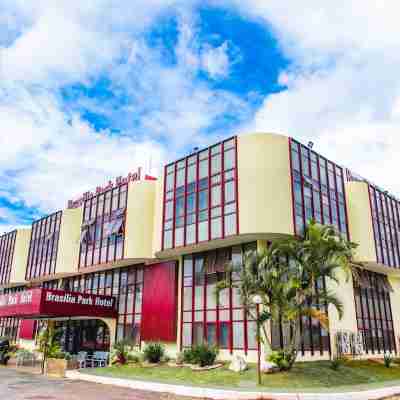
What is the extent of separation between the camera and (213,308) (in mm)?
28531

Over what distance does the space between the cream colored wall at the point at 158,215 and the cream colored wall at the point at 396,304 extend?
2288 cm

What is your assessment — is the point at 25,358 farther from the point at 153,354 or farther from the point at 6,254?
the point at 6,254

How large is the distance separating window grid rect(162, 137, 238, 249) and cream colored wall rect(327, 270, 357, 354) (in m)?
9.82

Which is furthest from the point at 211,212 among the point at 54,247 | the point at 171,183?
the point at 54,247

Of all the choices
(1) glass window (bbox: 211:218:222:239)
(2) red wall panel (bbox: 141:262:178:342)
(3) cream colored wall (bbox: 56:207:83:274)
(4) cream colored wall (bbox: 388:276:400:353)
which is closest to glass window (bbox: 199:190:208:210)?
(1) glass window (bbox: 211:218:222:239)

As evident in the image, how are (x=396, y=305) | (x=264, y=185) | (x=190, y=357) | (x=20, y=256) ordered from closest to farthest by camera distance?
(x=190, y=357)
(x=264, y=185)
(x=396, y=305)
(x=20, y=256)

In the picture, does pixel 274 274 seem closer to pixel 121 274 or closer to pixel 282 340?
pixel 282 340

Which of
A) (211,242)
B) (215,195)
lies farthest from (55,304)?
(215,195)

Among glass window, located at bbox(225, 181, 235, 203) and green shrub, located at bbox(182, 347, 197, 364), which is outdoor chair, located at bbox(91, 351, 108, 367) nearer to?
green shrub, located at bbox(182, 347, 197, 364)

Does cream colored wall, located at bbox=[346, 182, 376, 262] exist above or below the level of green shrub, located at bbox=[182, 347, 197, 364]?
above

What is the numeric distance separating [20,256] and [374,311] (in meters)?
38.7

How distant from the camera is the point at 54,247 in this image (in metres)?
43.3

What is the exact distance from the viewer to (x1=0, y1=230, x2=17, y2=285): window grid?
2042 inches

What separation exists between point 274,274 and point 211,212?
791cm
